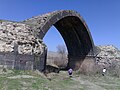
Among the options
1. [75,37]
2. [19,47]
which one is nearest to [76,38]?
[75,37]

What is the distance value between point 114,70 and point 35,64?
1014 cm

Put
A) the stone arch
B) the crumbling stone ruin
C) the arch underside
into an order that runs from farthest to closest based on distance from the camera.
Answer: the arch underside
the stone arch
the crumbling stone ruin

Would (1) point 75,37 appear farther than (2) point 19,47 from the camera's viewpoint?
Yes

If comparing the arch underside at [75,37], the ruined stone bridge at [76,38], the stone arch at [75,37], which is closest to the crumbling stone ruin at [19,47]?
the ruined stone bridge at [76,38]

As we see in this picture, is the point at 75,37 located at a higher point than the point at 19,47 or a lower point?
higher

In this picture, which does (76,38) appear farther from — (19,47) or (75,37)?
(19,47)

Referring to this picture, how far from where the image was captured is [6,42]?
1234 cm

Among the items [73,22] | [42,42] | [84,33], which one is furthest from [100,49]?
[42,42]

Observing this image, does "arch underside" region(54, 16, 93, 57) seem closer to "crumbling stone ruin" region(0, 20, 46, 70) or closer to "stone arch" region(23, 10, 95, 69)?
"stone arch" region(23, 10, 95, 69)

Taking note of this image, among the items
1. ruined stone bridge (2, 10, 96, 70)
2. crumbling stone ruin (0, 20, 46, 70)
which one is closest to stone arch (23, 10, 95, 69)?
ruined stone bridge (2, 10, 96, 70)

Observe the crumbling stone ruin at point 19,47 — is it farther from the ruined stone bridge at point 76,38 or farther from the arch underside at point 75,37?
the arch underside at point 75,37

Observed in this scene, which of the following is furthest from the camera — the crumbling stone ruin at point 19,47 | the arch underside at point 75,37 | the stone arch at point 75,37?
the arch underside at point 75,37

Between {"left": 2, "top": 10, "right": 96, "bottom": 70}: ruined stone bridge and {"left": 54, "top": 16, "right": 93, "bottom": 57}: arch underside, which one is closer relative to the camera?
{"left": 2, "top": 10, "right": 96, "bottom": 70}: ruined stone bridge

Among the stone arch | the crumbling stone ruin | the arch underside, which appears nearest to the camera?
the crumbling stone ruin
